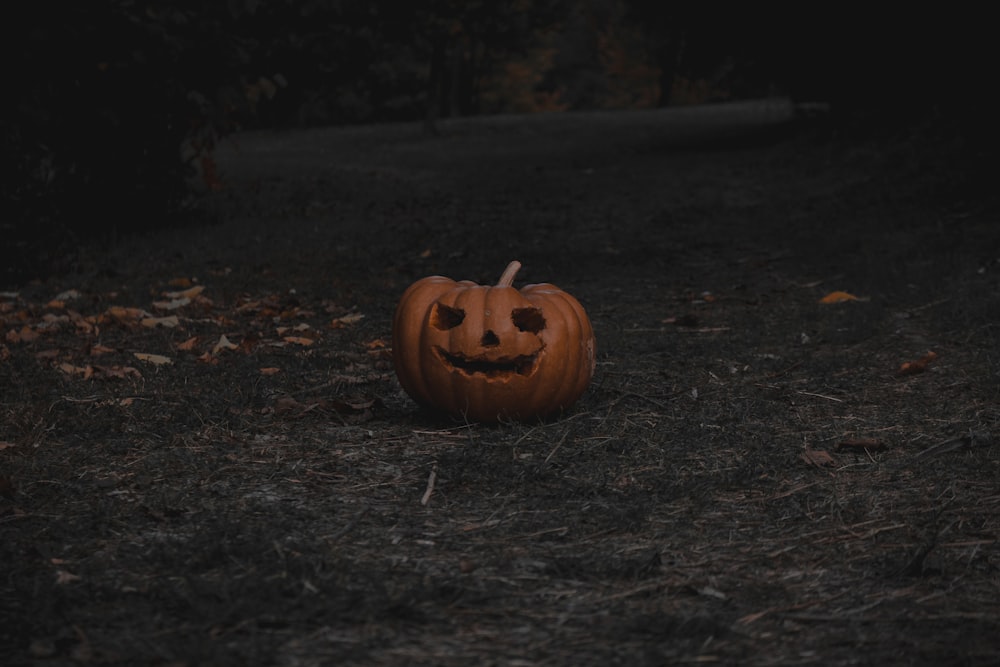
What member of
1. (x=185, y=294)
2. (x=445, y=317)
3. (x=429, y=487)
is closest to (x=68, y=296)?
(x=185, y=294)

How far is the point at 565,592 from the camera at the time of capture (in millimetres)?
2736

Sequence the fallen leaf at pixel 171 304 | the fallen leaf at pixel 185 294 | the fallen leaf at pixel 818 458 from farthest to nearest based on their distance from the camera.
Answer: the fallen leaf at pixel 185 294, the fallen leaf at pixel 171 304, the fallen leaf at pixel 818 458

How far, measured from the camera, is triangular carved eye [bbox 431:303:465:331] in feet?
13.6

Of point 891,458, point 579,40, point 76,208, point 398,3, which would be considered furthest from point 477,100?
point 891,458

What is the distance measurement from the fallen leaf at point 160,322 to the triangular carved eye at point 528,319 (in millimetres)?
2465

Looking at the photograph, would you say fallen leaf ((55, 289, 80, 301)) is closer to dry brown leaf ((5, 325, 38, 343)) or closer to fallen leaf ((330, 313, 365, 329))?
dry brown leaf ((5, 325, 38, 343))

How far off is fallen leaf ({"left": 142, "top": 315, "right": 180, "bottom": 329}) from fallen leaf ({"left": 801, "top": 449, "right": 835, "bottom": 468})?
11.6 feet

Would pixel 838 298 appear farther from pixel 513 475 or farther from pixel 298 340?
pixel 513 475

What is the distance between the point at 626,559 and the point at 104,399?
2.44 metres

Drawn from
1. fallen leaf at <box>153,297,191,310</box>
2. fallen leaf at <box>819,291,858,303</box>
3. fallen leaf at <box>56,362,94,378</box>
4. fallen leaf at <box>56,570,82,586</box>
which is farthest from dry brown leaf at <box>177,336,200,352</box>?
fallen leaf at <box>819,291,858,303</box>

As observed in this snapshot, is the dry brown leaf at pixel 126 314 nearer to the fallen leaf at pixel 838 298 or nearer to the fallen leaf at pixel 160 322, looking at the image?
the fallen leaf at pixel 160 322

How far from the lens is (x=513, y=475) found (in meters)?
3.63

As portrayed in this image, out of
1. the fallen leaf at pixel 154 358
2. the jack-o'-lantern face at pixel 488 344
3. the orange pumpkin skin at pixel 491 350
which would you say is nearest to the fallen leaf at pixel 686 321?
the orange pumpkin skin at pixel 491 350

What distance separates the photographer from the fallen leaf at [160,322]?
5934 mm
